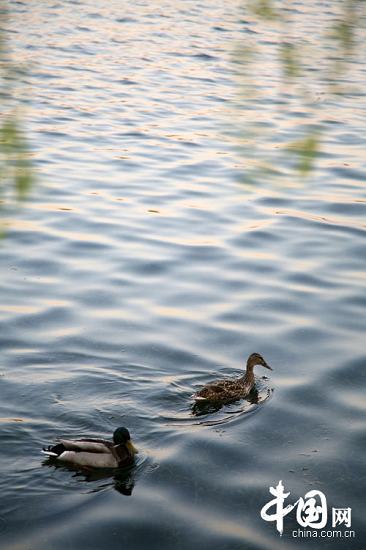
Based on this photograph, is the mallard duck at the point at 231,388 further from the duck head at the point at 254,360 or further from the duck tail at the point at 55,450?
the duck tail at the point at 55,450

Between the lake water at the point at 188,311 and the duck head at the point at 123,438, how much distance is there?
5.5 inches

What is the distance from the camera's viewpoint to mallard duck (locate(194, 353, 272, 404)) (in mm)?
9648

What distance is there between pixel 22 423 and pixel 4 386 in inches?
32.3

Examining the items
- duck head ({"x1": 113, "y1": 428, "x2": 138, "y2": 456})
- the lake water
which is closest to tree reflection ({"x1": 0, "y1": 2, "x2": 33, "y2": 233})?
the lake water

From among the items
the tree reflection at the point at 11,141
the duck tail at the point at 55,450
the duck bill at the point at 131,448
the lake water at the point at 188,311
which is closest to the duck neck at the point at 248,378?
the lake water at the point at 188,311

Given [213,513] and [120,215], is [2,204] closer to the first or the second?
[213,513]

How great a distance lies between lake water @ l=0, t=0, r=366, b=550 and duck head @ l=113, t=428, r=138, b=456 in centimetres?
14

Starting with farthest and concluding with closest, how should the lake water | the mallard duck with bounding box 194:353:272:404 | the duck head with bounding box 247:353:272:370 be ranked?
the duck head with bounding box 247:353:272:370, the mallard duck with bounding box 194:353:272:404, the lake water

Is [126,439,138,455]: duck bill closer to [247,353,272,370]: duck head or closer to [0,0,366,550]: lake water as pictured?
[0,0,366,550]: lake water

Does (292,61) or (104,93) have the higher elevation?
(104,93)

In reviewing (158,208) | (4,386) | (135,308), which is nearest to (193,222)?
(158,208)

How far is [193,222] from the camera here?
16.0 meters

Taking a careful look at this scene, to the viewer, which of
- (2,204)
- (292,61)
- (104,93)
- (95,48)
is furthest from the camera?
(95,48)

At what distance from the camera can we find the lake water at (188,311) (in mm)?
7355
